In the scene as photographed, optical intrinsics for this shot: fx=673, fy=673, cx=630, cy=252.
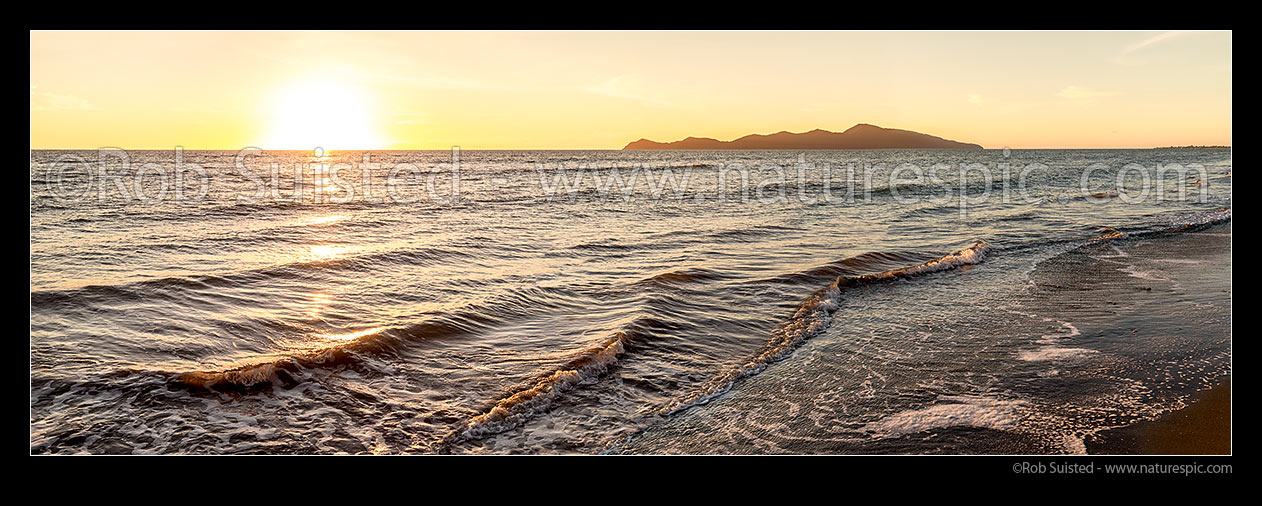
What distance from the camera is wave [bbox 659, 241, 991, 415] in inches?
274

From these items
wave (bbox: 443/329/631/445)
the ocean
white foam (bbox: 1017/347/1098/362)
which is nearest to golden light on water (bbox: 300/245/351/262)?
the ocean

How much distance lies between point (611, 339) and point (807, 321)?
3.06 meters

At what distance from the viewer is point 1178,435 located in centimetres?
539

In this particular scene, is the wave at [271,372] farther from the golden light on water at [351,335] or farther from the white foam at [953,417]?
the white foam at [953,417]

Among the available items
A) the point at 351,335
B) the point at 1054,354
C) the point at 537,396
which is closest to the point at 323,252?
the point at 351,335

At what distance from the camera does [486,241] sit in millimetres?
17766

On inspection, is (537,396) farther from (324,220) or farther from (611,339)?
(324,220)

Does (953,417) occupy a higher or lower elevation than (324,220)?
lower

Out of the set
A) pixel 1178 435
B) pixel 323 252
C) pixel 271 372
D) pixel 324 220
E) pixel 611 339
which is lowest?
pixel 1178 435

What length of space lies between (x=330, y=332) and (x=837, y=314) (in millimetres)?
7277

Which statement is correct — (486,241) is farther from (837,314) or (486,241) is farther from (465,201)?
(465,201)

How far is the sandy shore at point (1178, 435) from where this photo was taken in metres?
5.18
